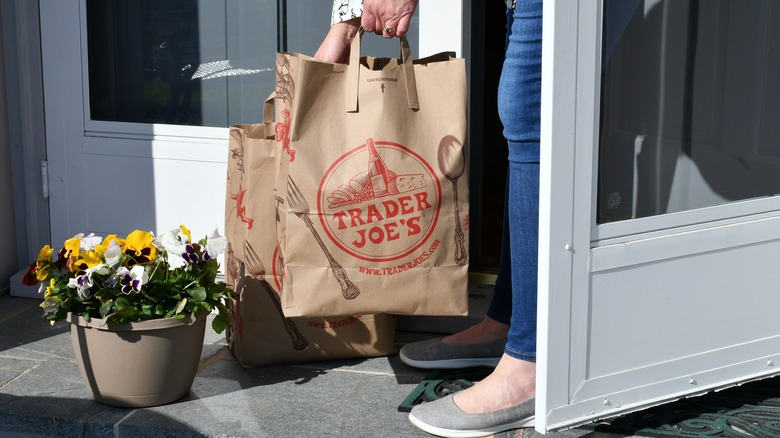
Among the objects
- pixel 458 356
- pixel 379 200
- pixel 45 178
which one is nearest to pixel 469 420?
pixel 458 356

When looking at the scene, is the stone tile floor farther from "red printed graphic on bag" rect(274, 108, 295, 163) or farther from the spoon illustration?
"red printed graphic on bag" rect(274, 108, 295, 163)

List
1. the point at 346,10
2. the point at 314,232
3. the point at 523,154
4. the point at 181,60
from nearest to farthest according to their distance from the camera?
the point at 523,154 < the point at 314,232 < the point at 346,10 < the point at 181,60

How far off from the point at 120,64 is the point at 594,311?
1.93 metres

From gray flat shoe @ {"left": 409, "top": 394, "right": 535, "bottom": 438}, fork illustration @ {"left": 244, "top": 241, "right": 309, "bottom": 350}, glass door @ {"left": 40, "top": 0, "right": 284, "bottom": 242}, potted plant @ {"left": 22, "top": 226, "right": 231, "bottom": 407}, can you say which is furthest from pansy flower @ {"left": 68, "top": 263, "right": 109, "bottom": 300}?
glass door @ {"left": 40, "top": 0, "right": 284, "bottom": 242}

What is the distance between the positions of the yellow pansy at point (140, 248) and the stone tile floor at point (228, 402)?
1.19 feet

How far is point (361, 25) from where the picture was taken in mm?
2381

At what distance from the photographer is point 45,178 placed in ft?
11.3

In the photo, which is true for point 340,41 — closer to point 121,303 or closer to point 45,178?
point 121,303

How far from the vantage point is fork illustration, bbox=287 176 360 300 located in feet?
7.73

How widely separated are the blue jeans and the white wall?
1822 mm

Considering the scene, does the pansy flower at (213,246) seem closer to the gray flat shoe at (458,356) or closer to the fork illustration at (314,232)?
the fork illustration at (314,232)

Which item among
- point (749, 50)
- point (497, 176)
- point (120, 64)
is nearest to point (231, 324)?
point (120, 64)

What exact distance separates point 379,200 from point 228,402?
2.08 ft

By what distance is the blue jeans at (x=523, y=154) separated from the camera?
219 centimetres
